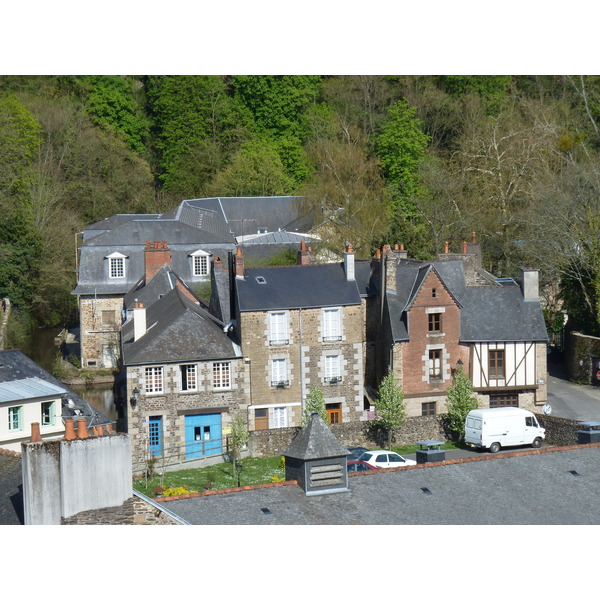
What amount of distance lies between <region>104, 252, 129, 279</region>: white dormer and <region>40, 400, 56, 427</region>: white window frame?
19.0 m

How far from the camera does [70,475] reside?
56.1 feet

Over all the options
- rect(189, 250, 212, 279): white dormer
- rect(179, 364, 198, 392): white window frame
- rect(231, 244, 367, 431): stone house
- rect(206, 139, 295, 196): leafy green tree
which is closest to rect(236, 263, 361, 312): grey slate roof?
rect(231, 244, 367, 431): stone house

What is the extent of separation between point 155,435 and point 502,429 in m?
9.25

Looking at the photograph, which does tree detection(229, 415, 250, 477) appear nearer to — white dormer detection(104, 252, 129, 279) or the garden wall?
the garden wall

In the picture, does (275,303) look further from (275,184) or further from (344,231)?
(275,184)

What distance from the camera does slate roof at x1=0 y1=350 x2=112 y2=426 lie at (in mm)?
31484

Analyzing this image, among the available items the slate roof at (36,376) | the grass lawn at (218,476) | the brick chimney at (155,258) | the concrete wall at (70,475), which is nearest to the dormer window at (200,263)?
the brick chimney at (155,258)

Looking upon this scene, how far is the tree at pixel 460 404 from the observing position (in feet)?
112

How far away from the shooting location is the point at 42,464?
17047 mm

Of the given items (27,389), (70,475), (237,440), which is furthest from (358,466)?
(70,475)

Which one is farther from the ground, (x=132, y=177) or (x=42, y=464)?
(x=132, y=177)

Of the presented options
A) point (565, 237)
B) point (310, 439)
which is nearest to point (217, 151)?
point (565, 237)

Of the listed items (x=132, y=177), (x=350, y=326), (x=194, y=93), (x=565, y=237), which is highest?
(x=194, y=93)

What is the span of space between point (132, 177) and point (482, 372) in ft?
109
